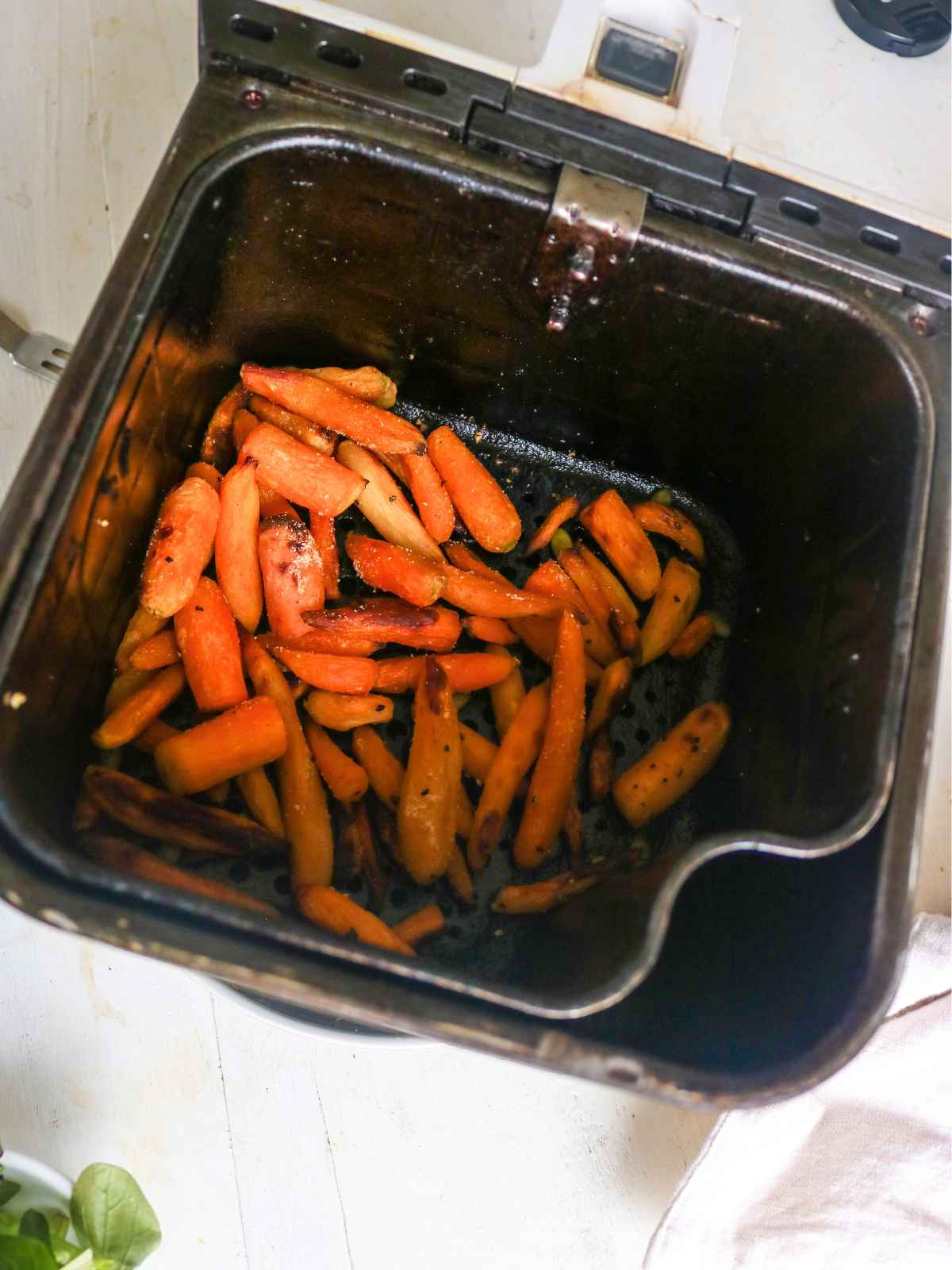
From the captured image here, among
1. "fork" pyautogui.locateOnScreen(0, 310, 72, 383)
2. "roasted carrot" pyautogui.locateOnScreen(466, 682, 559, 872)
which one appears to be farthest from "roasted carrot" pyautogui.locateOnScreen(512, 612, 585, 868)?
"fork" pyautogui.locateOnScreen(0, 310, 72, 383)

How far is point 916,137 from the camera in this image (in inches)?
27.9

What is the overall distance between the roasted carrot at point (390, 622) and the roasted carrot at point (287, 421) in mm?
132

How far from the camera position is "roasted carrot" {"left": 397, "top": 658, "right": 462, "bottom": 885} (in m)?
0.68

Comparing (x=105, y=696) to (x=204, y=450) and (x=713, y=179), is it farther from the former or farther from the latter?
(x=713, y=179)

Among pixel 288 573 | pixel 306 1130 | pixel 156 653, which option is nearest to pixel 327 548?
pixel 288 573

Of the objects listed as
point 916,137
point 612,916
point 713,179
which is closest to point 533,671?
point 612,916

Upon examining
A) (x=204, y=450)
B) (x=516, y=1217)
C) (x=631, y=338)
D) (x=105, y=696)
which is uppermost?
(x=631, y=338)

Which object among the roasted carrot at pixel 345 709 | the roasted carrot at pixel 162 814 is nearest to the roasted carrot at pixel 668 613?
the roasted carrot at pixel 345 709

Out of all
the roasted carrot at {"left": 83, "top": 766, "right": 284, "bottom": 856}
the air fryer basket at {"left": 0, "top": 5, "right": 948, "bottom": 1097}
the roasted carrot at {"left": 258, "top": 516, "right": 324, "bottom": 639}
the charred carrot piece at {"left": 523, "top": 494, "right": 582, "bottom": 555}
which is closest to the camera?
the air fryer basket at {"left": 0, "top": 5, "right": 948, "bottom": 1097}

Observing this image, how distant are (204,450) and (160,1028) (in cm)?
46

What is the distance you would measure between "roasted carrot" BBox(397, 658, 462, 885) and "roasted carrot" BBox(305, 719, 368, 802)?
0.03 m

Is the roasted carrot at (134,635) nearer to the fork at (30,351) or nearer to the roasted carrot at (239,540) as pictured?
the roasted carrot at (239,540)

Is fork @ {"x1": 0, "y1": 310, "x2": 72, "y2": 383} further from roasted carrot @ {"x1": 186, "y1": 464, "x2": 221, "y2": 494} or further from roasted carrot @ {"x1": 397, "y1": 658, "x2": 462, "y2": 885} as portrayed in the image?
roasted carrot @ {"x1": 397, "y1": 658, "x2": 462, "y2": 885}

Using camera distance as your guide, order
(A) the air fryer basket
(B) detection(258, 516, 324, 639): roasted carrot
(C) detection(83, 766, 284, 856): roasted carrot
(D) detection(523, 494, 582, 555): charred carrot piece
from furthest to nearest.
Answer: (D) detection(523, 494, 582, 555): charred carrot piece → (B) detection(258, 516, 324, 639): roasted carrot → (C) detection(83, 766, 284, 856): roasted carrot → (A) the air fryer basket
